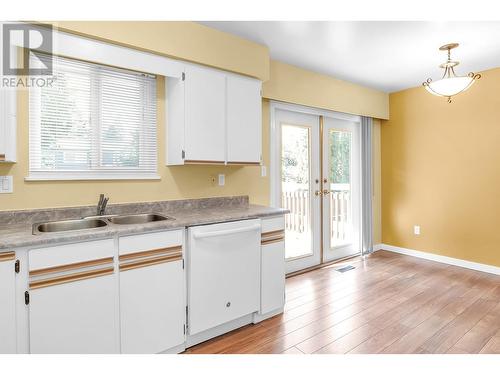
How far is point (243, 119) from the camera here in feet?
9.08

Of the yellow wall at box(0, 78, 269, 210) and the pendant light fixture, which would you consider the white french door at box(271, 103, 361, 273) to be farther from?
the pendant light fixture

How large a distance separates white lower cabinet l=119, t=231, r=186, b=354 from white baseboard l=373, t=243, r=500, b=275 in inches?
151

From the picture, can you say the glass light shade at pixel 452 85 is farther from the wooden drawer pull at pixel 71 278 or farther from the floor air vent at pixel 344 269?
the wooden drawer pull at pixel 71 278

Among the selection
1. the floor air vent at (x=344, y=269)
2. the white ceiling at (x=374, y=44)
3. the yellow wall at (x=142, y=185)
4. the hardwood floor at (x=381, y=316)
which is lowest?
the hardwood floor at (x=381, y=316)

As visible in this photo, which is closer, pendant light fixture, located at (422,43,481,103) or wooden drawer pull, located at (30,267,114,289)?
wooden drawer pull, located at (30,267,114,289)

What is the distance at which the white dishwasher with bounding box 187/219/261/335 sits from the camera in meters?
2.15

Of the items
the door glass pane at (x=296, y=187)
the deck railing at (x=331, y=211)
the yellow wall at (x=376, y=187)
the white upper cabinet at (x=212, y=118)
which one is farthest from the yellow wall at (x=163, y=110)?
the yellow wall at (x=376, y=187)

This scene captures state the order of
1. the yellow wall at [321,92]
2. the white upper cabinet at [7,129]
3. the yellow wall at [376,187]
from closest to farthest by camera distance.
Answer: the white upper cabinet at [7,129] < the yellow wall at [321,92] < the yellow wall at [376,187]

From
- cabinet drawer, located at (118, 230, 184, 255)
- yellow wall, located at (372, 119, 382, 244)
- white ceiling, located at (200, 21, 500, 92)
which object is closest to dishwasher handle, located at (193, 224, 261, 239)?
cabinet drawer, located at (118, 230, 184, 255)

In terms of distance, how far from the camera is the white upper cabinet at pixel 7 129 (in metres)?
1.78

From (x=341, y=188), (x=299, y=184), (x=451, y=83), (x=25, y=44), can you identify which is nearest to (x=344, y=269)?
(x=341, y=188)

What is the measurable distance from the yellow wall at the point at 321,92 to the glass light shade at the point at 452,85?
1.22m

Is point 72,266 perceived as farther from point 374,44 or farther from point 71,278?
point 374,44
